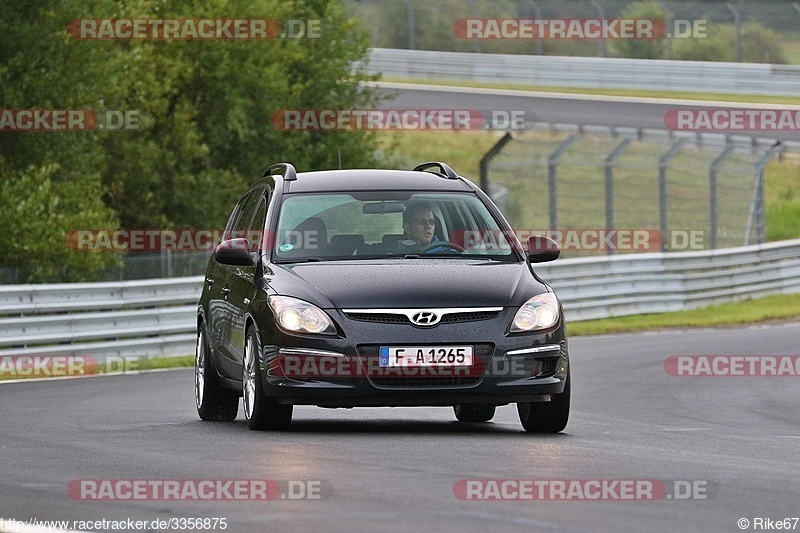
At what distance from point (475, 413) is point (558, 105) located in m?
34.1

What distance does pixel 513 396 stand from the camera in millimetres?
10484

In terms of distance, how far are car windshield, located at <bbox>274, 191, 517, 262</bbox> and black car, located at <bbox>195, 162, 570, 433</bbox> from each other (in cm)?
1

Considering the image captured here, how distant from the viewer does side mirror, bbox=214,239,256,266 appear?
11281 mm

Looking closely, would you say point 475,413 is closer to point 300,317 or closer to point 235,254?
point 235,254

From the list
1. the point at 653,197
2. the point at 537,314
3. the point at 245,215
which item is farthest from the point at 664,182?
the point at 537,314

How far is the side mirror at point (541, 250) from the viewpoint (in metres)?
11.4

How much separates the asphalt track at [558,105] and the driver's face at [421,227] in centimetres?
2958

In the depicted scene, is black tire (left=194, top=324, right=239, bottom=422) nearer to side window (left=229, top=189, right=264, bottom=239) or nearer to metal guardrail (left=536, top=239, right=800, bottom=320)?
side window (left=229, top=189, right=264, bottom=239)

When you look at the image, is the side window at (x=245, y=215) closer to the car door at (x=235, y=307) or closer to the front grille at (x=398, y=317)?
the car door at (x=235, y=307)

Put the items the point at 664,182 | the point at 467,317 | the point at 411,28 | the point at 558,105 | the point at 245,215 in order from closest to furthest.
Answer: the point at 467,317 < the point at 245,215 < the point at 664,182 < the point at 558,105 < the point at 411,28

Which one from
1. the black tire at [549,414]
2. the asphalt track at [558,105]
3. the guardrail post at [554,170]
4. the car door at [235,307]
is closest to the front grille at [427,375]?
the black tire at [549,414]

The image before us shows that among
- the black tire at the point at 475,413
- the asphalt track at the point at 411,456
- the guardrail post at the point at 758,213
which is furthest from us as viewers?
the guardrail post at the point at 758,213

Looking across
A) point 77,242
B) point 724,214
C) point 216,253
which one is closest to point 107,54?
point 77,242

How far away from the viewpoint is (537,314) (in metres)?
10.6
